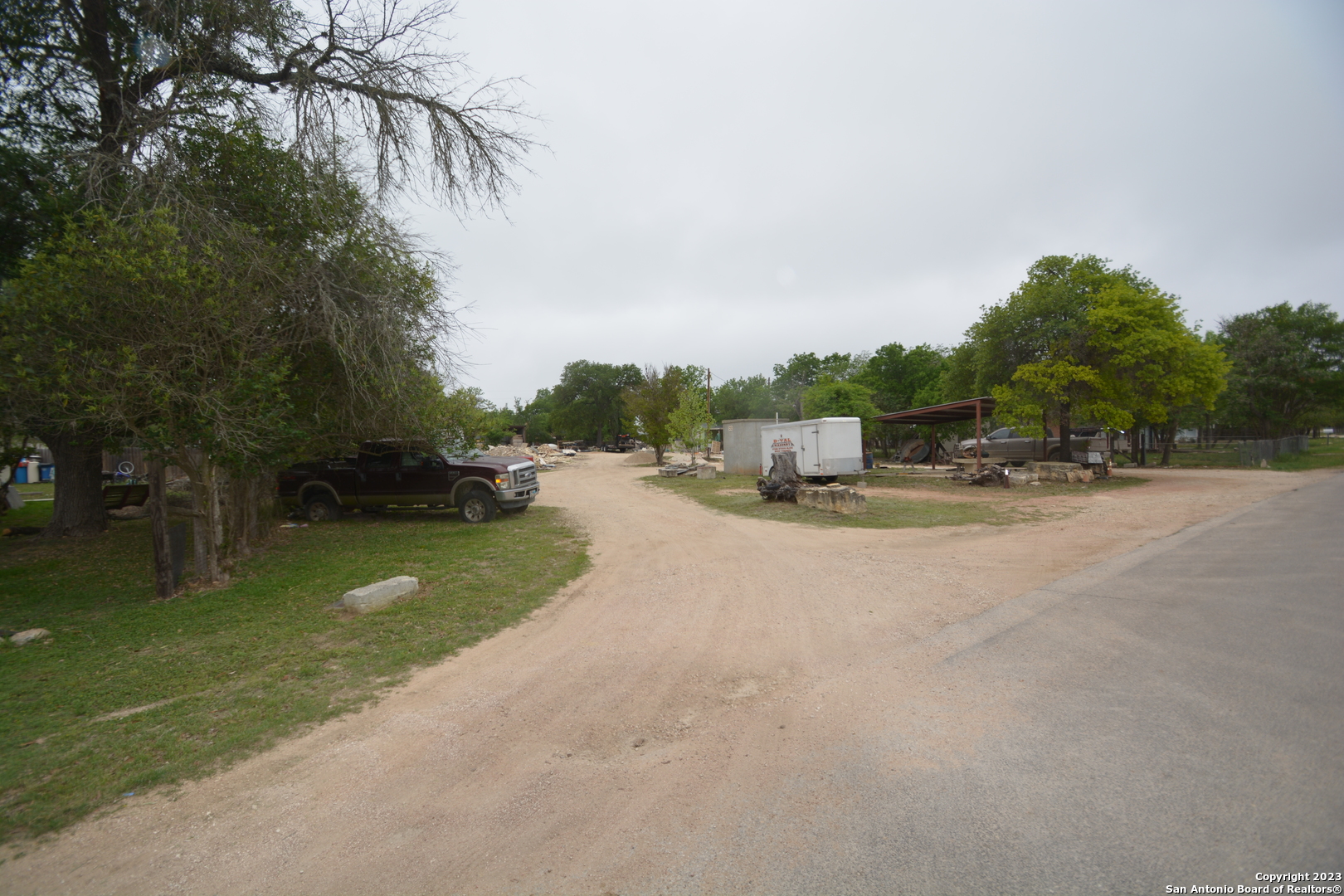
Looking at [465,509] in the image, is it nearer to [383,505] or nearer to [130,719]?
[383,505]

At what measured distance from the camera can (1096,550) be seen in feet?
31.6

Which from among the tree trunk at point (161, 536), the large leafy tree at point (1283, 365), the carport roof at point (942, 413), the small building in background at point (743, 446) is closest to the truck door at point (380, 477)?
the tree trunk at point (161, 536)

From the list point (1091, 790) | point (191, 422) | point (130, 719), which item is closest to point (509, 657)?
point (130, 719)

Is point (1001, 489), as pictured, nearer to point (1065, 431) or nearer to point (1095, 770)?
point (1065, 431)

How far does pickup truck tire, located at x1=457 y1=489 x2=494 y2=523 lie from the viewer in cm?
1348

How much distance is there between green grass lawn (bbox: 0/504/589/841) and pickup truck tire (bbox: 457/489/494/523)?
6.76ft

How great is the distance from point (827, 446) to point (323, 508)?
13.6 metres

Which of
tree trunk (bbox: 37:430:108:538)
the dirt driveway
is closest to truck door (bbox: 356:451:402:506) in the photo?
tree trunk (bbox: 37:430:108:538)

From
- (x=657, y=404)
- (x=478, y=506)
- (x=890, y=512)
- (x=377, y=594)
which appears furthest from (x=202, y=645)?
(x=657, y=404)

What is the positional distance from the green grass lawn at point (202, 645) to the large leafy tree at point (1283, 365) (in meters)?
36.6

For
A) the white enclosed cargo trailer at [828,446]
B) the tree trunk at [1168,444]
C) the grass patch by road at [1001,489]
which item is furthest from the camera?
the tree trunk at [1168,444]

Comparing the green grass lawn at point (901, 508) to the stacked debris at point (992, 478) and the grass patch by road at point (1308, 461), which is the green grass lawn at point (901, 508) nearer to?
the stacked debris at point (992, 478)

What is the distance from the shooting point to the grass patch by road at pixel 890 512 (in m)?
13.2

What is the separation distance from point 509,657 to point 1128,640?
17.7ft
